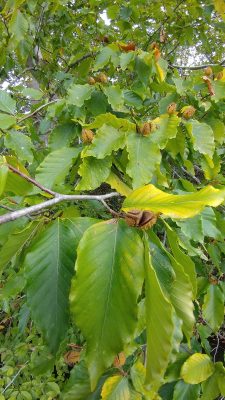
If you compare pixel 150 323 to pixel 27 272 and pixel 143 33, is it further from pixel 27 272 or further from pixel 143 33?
pixel 143 33

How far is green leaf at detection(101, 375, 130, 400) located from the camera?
3.70 ft

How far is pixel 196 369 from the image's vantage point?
144 centimetres

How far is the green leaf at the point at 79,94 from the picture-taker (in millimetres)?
1389

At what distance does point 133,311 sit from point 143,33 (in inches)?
121

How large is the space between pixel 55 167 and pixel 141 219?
1.87ft

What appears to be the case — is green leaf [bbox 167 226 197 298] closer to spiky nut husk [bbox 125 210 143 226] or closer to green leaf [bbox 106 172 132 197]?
spiky nut husk [bbox 125 210 143 226]

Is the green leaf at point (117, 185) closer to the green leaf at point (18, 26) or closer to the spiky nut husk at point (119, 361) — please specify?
the spiky nut husk at point (119, 361)

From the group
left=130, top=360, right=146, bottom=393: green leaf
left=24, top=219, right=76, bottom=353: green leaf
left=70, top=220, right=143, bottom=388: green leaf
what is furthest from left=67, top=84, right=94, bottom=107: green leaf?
left=130, top=360, right=146, bottom=393: green leaf

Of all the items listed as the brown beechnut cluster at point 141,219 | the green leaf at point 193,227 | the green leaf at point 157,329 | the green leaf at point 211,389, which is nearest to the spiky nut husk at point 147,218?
the brown beechnut cluster at point 141,219

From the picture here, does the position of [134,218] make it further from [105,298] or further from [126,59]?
[126,59]

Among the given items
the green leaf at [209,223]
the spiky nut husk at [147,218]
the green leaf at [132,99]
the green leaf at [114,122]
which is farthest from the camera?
the green leaf at [132,99]

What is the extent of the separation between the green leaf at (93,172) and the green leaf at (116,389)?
0.69 meters

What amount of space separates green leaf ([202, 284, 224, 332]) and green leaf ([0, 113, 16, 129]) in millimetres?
1208

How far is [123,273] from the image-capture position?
24.0 inches
